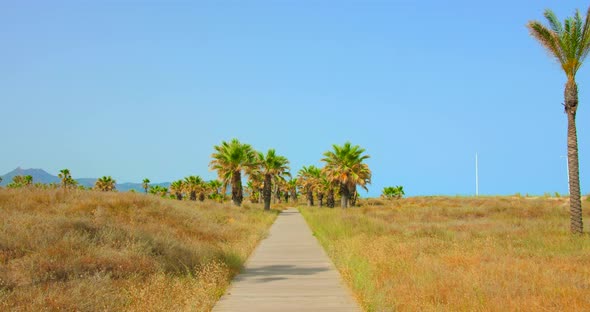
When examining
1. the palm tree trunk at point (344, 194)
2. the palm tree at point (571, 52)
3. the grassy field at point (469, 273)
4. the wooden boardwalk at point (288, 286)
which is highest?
the palm tree at point (571, 52)

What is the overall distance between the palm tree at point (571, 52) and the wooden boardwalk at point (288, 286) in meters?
13.5

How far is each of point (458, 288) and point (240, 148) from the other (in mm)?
50036

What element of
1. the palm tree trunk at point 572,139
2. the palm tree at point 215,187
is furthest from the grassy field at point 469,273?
the palm tree at point 215,187

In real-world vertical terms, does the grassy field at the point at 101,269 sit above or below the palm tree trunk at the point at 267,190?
below

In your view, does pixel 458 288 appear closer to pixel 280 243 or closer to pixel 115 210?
pixel 280 243

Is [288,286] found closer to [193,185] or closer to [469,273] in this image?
[469,273]

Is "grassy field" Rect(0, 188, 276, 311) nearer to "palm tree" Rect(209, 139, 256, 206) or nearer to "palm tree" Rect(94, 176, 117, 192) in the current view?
"palm tree" Rect(209, 139, 256, 206)

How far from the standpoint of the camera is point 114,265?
457 inches

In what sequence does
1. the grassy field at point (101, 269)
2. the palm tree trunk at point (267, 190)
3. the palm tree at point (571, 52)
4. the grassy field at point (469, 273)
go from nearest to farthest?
the grassy field at point (101, 269) < the grassy field at point (469, 273) < the palm tree at point (571, 52) < the palm tree trunk at point (267, 190)

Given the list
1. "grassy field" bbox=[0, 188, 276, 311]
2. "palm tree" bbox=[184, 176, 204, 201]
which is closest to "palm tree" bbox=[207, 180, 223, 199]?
"palm tree" bbox=[184, 176, 204, 201]

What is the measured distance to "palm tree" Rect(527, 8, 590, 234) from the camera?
24047 mm

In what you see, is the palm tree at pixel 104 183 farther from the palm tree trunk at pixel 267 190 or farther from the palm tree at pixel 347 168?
the palm tree at pixel 347 168

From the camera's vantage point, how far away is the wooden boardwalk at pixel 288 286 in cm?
961

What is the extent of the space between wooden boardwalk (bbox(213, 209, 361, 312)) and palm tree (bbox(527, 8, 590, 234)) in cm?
1352
